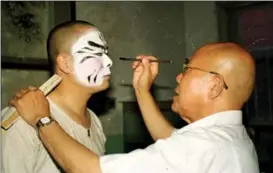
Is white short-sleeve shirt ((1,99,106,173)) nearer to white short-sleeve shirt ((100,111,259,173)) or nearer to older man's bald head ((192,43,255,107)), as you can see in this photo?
white short-sleeve shirt ((100,111,259,173))

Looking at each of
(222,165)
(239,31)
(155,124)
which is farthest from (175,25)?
(222,165)

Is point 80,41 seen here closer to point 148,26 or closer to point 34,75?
point 34,75

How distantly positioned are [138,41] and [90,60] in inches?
56.3

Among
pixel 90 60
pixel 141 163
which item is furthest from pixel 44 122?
pixel 90 60

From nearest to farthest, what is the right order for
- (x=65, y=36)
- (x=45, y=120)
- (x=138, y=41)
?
(x=45, y=120) → (x=65, y=36) → (x=138, y=41)

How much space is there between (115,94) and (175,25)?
82cm

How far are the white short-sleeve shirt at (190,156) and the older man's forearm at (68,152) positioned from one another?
4 centimetres

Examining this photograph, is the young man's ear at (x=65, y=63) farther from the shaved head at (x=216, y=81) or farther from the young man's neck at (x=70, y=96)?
the shaved head at (x=216, y=81)

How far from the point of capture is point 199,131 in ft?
3.92

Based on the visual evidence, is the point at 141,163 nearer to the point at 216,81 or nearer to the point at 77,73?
the point at 216,81

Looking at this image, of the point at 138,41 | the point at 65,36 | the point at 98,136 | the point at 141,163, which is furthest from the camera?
the point at 138,41

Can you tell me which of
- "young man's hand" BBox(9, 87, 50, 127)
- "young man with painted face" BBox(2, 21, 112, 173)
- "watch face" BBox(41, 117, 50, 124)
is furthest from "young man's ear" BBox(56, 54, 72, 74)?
"watch face" BBox(41, 117, 50, 124)

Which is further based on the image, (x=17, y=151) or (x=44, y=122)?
(x=17, y=151)

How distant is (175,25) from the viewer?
3209 millimetres
